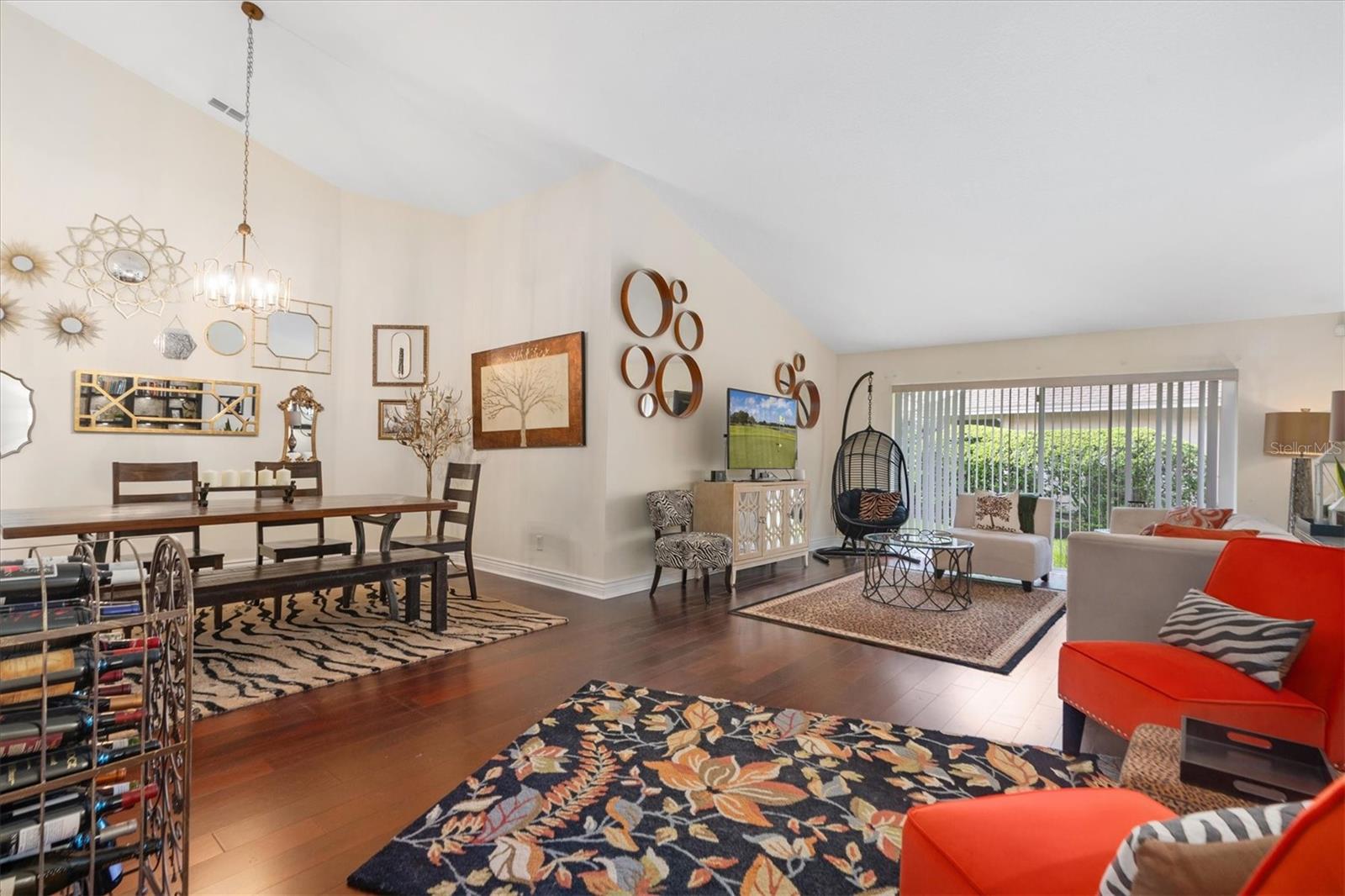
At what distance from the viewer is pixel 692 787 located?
1.91m

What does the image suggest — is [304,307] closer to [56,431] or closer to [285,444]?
[285,444]

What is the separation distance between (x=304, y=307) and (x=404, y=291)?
0.85m

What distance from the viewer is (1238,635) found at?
1.91 m

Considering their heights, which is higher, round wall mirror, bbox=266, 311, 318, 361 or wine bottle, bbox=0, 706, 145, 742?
round wall mirror, bbox=266, 311, 318, 361

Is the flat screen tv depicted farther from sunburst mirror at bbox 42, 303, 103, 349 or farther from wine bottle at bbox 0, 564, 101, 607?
sunburst mirror at bbox 42, 303, 103, 349

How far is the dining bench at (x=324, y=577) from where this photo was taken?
2.89 metres

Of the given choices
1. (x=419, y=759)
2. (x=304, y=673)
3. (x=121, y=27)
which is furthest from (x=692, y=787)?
(x=121, y=27)

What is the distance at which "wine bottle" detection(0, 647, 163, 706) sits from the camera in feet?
2.59

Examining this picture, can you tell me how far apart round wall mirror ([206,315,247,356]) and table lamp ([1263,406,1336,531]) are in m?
8.48

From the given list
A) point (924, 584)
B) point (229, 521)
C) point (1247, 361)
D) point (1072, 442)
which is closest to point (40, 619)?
point (229, 521)

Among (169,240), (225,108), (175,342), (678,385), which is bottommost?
(678,385)

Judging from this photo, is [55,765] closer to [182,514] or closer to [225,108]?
[182,514]

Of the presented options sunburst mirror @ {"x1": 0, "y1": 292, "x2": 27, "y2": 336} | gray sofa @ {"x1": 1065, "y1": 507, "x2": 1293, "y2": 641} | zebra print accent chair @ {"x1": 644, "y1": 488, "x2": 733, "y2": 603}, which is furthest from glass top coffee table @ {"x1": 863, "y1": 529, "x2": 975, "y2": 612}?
sunburst mirror @ {"x1": 0, "y1": 292, "x2": 27, "y2": 336}

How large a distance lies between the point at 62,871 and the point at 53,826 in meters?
0.06
